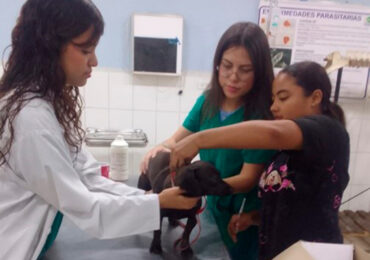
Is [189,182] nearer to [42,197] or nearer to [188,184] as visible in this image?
[188,184]

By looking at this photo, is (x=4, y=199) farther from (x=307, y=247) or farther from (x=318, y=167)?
(x=318, y=167)

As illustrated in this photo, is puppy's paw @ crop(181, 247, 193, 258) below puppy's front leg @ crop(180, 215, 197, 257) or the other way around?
below

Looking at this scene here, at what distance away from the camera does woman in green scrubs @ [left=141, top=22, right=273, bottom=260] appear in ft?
3.25

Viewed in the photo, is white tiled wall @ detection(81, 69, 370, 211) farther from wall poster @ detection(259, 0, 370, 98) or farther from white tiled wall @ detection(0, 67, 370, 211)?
wall poster @ detection(259, 0, 370, 98)

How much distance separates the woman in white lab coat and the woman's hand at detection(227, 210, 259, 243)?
37 centimetres

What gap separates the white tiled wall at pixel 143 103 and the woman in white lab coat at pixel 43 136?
3.83ft

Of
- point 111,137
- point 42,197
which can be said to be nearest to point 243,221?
point 42,197

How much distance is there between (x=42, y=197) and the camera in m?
0.75

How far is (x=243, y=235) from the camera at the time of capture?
1.13 m

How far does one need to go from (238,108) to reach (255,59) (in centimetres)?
18

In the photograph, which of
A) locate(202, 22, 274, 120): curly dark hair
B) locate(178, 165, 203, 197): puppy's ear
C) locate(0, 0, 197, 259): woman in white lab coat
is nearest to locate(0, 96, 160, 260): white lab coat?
locate(0, 0, 197, 259): woman in white lab coat

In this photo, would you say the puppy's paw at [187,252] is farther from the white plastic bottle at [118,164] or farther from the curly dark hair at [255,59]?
the white plastic bottle at [118,164]

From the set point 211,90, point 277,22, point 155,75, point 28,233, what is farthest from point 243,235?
point 277,22

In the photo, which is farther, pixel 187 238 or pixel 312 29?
pixel 312 29
